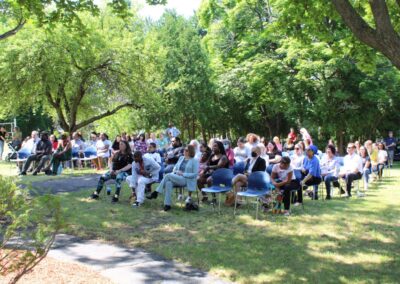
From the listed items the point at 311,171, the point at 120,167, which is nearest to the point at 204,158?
the point at 120,167

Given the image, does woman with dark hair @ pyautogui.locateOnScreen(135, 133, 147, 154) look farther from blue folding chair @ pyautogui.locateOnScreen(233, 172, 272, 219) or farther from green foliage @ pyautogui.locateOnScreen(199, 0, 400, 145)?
blue folding chair @ pyautogui.locateOnScreen(233, 172, 272, 219)

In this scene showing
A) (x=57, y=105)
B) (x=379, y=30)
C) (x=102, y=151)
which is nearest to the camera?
(x=379, y=30)

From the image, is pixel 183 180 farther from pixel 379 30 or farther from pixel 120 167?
pixel 379 30

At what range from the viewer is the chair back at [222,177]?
9.57 metres

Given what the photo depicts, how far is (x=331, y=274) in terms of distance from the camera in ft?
17.9

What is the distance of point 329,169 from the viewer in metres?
11.8

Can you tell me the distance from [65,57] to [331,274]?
1834 centimetres

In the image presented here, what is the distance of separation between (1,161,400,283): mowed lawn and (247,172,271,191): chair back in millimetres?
551

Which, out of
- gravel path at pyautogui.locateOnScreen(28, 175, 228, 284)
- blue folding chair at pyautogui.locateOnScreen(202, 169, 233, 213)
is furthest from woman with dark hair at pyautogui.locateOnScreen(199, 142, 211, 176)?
gravel path at pyautogui.locateOnScreen(28, 175, 228, 284)

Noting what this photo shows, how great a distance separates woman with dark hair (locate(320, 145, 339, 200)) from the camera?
37.6 feet

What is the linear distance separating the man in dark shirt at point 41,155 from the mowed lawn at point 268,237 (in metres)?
5.77

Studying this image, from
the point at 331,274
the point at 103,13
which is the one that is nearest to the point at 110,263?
the point at 331,274

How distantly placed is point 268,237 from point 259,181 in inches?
78.3

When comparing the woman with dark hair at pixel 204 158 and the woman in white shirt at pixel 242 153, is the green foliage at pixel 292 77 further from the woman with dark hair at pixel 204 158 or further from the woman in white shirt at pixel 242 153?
the woman with dark hair at pixel 204 158
